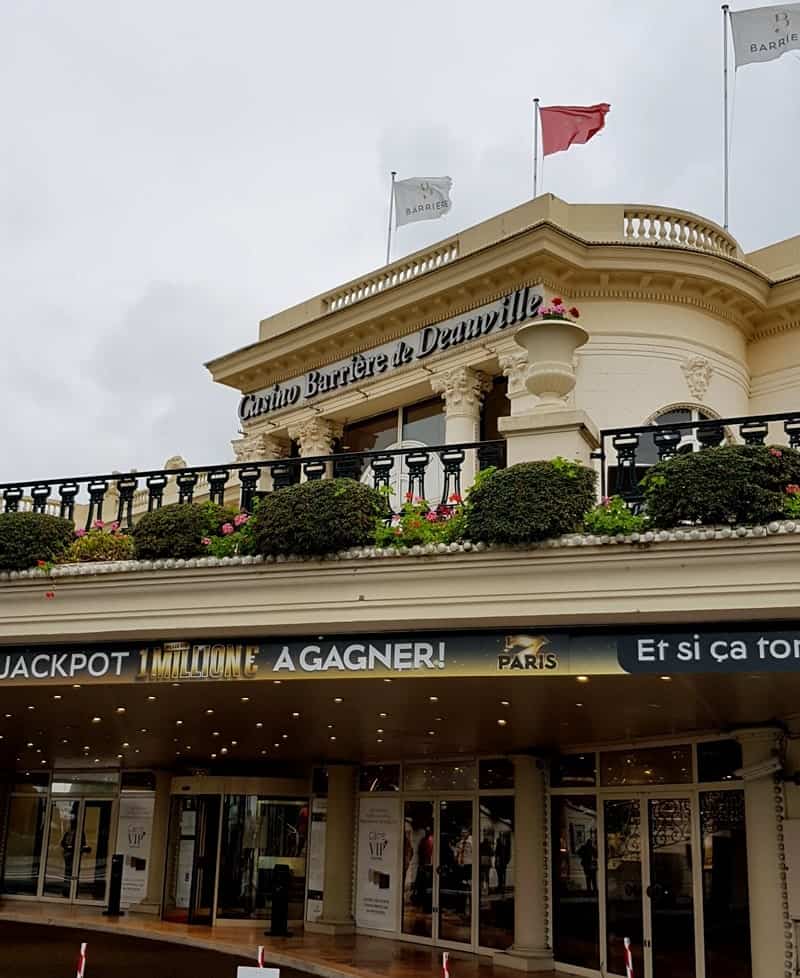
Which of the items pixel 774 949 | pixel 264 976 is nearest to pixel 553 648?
pixel 264 976

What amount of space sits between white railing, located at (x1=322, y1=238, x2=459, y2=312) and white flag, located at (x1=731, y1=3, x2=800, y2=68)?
5.55 meters

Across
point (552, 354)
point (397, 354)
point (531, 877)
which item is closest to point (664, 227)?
point (397, 354)

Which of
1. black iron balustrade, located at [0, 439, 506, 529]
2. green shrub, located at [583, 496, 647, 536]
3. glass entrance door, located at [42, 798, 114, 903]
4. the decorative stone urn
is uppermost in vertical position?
the decorative stone urn

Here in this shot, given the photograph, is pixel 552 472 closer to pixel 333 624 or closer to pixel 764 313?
pixel 333 624

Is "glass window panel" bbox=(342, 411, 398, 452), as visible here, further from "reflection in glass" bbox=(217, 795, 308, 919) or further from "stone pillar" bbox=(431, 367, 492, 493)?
"reflection in glass" bbox=(217, 795, 308, 919)

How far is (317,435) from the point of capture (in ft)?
63.9

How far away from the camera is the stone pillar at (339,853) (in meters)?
19.8

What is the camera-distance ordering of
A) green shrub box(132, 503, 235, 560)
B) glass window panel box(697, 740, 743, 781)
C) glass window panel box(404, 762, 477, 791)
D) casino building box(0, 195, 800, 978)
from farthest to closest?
glass window panel box(404, 762, 477, 791) → glass window panel box(697, 740, 743, 781) → green shrub box(132, 503, 235, 560) → casino building box(0, 195, 800, 978)

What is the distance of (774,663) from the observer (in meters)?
8.66

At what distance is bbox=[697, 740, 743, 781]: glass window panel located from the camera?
13062mm

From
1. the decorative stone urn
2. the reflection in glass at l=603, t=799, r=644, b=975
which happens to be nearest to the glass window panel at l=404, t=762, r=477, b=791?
the reflection in glass at l=603, t=799, r=644, b=975

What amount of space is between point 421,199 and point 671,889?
13646 mm

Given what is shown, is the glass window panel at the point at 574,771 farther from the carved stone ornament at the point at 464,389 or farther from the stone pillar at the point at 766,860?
the carved stone ornament at the point at 464,389

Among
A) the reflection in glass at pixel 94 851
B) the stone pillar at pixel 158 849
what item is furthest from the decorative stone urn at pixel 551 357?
the reflection in glass at pixel 94 851
